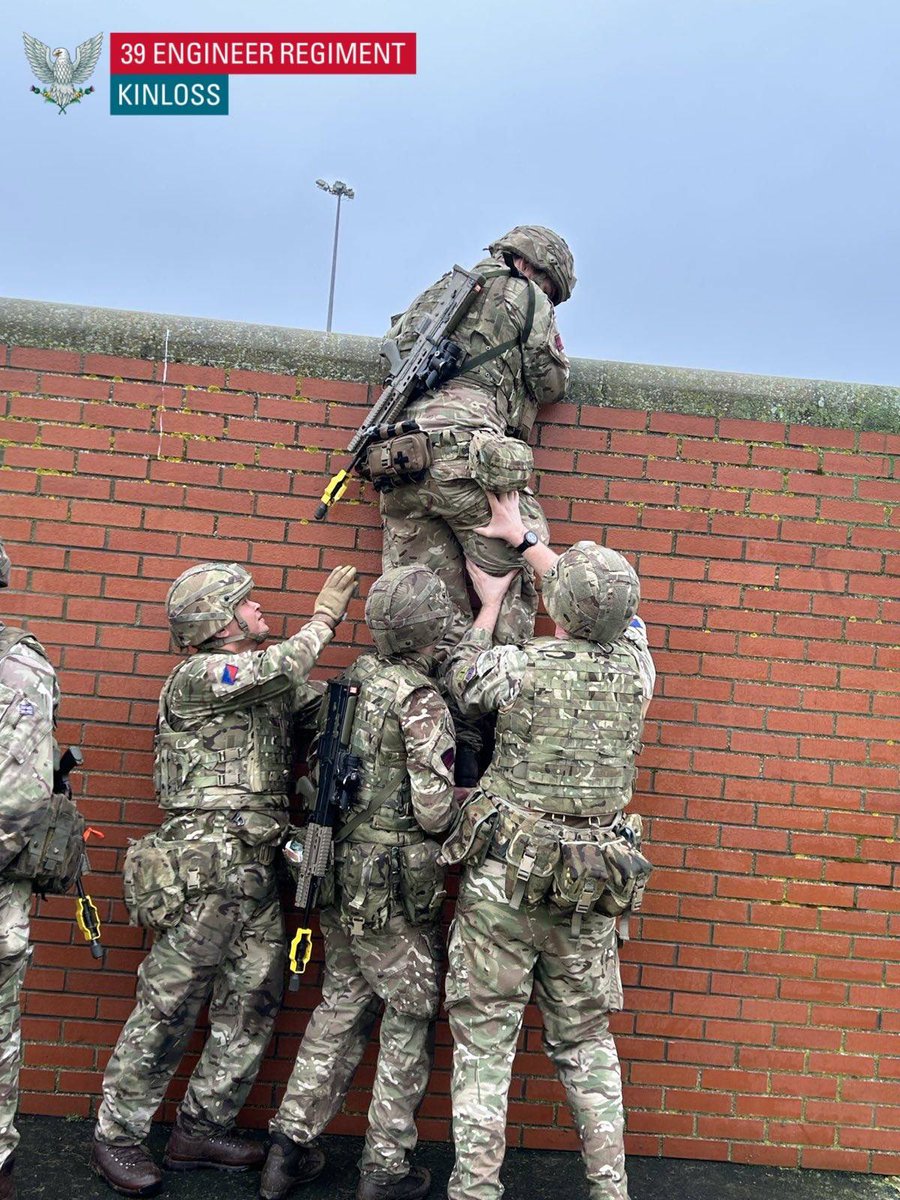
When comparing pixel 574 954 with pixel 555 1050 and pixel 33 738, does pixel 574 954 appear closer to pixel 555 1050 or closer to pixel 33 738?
pixel 555 1050

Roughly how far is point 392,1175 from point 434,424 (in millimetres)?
2601

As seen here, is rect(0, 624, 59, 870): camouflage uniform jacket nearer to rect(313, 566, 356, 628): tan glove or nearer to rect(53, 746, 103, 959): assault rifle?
rect(53, 746, 103, 959): assault rifle

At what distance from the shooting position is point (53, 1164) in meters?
3.71

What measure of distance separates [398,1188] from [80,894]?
4.87 feet

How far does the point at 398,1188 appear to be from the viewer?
11.8ft

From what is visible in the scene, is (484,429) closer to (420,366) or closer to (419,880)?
(420,366)

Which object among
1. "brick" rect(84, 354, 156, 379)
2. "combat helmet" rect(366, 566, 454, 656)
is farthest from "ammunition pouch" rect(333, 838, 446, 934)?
"brick" rect(84, 354, 156, 379)

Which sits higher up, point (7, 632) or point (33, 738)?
point (7, 632)

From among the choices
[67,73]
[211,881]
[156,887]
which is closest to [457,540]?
[211,881]

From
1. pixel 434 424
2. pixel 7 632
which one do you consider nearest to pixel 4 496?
pixel 7 632

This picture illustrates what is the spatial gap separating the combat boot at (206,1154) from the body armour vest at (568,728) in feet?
5.45

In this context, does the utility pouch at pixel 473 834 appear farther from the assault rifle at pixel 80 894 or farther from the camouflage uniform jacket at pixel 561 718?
the assault rifle at pixel 80 894

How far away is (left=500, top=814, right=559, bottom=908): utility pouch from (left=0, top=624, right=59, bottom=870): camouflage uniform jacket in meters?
1.45

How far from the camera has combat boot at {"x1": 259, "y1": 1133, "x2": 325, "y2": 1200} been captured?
3568 mm
